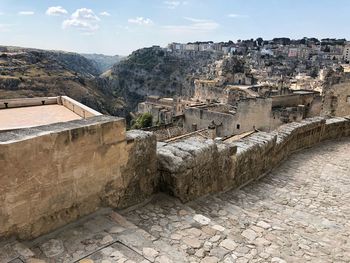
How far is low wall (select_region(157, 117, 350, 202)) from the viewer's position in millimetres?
4848

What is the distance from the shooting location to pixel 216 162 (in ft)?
18.5

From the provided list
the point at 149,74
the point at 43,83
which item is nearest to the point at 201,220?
the point at 43,83

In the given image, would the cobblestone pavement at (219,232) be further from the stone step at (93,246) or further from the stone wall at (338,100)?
the stone wall at (338,100)

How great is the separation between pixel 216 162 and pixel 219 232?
1.73 meters

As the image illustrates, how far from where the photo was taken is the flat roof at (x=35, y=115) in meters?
4.96

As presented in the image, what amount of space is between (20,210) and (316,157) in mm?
8081

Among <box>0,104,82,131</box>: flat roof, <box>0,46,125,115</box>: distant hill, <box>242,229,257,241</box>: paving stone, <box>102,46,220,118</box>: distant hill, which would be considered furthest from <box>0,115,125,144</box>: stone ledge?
<box>102,46,220,118</box>: distant hill

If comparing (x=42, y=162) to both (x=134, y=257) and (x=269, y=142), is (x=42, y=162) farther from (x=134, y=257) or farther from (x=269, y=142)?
(x=269, y=142)

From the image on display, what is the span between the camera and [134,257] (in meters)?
3.24

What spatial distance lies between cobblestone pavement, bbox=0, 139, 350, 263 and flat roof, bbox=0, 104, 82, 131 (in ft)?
6.28

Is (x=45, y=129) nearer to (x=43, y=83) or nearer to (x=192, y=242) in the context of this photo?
(x=192, y=242)

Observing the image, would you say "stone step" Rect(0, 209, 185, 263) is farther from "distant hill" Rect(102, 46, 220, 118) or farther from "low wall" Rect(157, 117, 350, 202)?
"distant hill" Rect(102, 46, 220, 118)

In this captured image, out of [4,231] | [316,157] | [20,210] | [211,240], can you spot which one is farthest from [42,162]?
[316,157]

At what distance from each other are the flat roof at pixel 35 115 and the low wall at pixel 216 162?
1.73m
